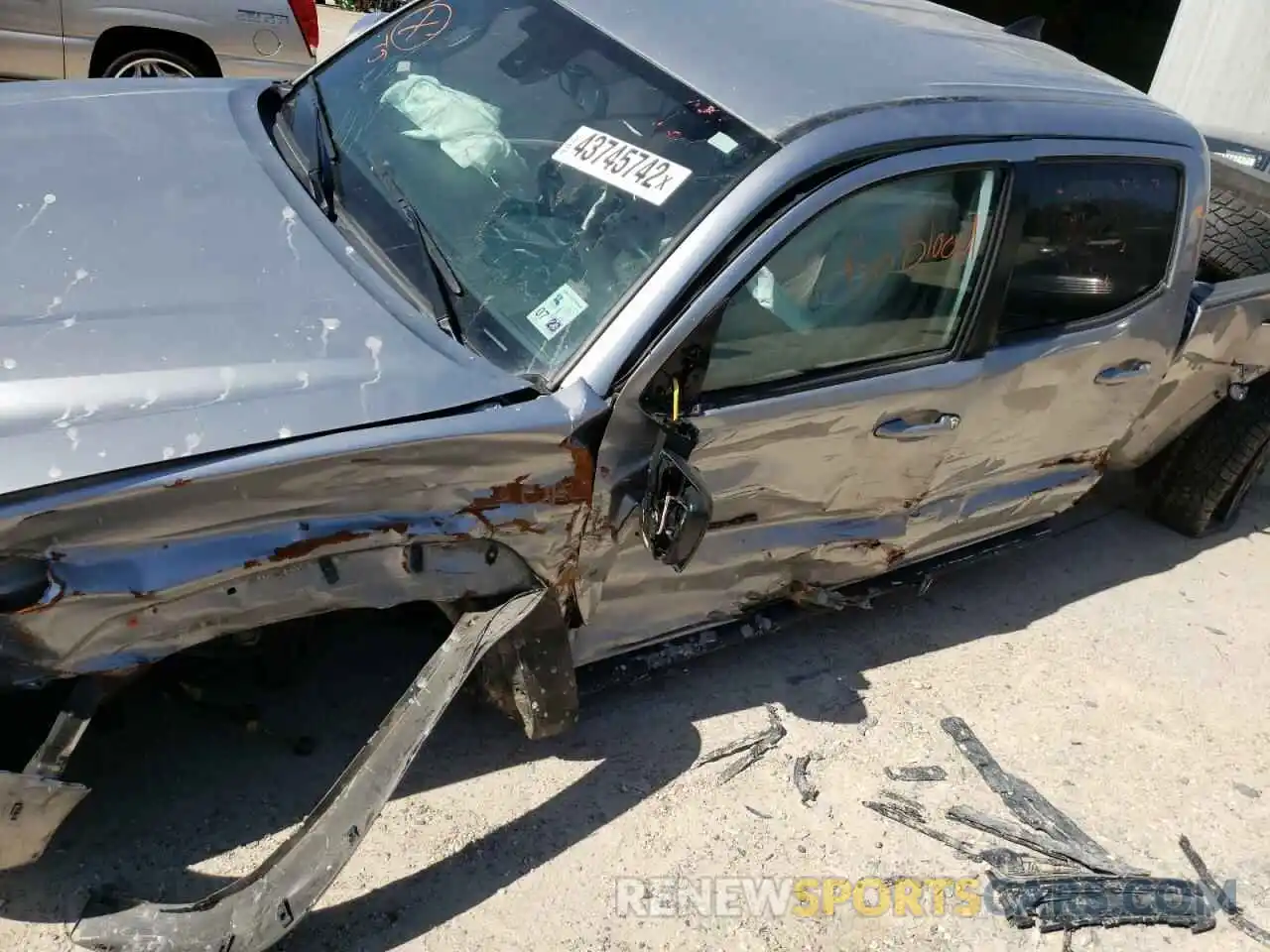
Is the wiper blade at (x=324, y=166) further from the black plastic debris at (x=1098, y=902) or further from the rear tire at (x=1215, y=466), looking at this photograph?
the rear tire at (x=1215, y=466)

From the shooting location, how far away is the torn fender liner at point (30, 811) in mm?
1915

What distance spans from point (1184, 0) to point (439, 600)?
9595mm

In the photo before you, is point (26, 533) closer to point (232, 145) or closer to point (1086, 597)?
point (232, 145)

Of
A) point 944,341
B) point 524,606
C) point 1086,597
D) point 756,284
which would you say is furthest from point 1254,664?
point 524,606

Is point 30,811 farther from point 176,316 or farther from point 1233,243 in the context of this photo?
point 1233,243

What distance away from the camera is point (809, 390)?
2.71 m

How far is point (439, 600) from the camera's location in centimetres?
235

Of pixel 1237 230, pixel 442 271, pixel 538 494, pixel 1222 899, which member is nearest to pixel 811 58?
pixel 442 271

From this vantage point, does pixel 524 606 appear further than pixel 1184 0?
No

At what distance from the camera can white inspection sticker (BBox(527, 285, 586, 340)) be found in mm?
2439

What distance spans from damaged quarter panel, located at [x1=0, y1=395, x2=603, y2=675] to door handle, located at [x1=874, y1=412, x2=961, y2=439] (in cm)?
92

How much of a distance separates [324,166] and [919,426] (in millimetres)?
1706

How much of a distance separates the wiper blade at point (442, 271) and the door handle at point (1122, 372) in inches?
80.7

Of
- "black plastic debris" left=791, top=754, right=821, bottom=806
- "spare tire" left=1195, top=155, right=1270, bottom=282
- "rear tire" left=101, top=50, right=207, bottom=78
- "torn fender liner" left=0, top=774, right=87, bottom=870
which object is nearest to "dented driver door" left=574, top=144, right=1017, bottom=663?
"black plastic debris" left=791, top=754, right=821, bottom=806
